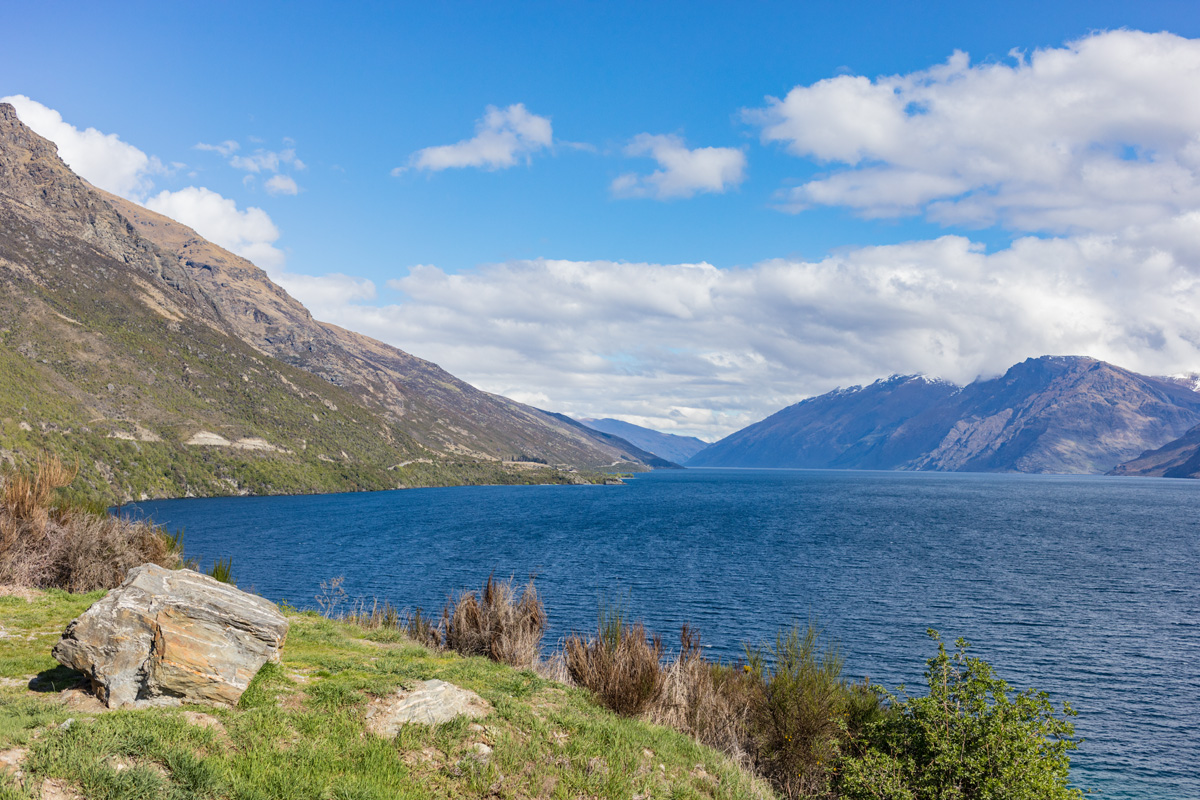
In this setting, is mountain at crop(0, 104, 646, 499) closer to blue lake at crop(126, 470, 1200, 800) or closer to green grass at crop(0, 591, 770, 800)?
blue lake at crop(126, 470, 1200, 800)

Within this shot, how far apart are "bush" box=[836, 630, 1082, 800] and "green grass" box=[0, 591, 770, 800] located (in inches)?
88.2

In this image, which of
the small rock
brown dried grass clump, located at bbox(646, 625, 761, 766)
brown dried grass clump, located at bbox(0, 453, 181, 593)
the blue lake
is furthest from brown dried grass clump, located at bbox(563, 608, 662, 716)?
brown dried grass clump, located at bbox(0, 453, 181, 593)

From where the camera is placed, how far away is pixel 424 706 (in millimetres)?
11031

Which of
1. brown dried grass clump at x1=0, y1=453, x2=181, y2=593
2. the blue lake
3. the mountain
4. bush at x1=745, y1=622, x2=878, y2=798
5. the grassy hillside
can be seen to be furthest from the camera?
the mountain

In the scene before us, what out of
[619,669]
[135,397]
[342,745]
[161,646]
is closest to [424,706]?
[342,745]

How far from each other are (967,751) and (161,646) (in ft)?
43.7

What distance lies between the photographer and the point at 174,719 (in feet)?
29.7

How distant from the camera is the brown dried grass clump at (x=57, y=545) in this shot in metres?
19.6

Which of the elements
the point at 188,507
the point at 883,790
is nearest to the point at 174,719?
the point at 883,790

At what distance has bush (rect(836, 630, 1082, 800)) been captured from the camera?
10.4 m

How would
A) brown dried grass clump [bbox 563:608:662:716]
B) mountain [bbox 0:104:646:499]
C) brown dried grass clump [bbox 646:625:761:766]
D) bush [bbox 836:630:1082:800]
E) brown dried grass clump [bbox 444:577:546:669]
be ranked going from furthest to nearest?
1. mountain [bbox 0:104:646:499]
2. brown dried grass clump [bbox 444:577:546:669]
3. brown dried grass clump [bbox 646:625:761:766]
4. brown dried grass clump [bbox 563:608:662:716]
5. bush [bbox 836:630:1082:800]

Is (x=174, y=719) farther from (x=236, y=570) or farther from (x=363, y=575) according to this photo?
(x=236, y=570)

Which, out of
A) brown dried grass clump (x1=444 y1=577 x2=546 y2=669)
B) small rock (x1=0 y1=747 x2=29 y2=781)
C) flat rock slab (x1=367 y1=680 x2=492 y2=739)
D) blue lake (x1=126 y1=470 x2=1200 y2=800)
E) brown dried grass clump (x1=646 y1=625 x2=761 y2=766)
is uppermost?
small rock (x1=0 y1=747 x2=29 y2=781)

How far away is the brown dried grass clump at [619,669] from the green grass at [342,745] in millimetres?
803
